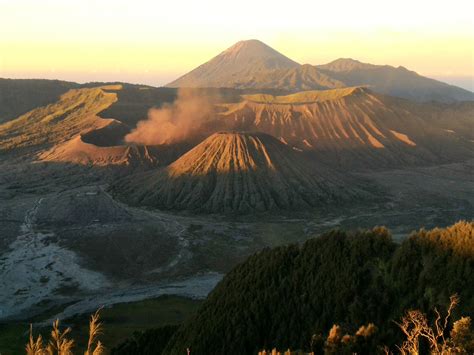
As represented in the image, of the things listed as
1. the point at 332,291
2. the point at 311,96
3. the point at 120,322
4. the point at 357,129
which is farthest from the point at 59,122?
the point at 332,291

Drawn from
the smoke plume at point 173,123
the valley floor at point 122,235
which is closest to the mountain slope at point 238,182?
the valley floor at point 122,235

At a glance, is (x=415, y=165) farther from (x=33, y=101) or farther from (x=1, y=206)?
(x=33, y=101)

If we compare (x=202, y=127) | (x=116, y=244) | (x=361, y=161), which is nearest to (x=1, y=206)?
(x=116, y=244)

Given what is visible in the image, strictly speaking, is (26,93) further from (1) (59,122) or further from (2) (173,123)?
(2) (173,123)

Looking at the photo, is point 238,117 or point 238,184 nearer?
point 238,184

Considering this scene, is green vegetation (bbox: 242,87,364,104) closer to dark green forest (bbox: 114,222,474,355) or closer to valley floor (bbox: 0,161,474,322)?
valley floor (bbox: 0,161,474,322)

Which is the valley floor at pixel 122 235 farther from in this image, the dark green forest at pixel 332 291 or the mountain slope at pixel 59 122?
the mountain slope at pixel 59 122
